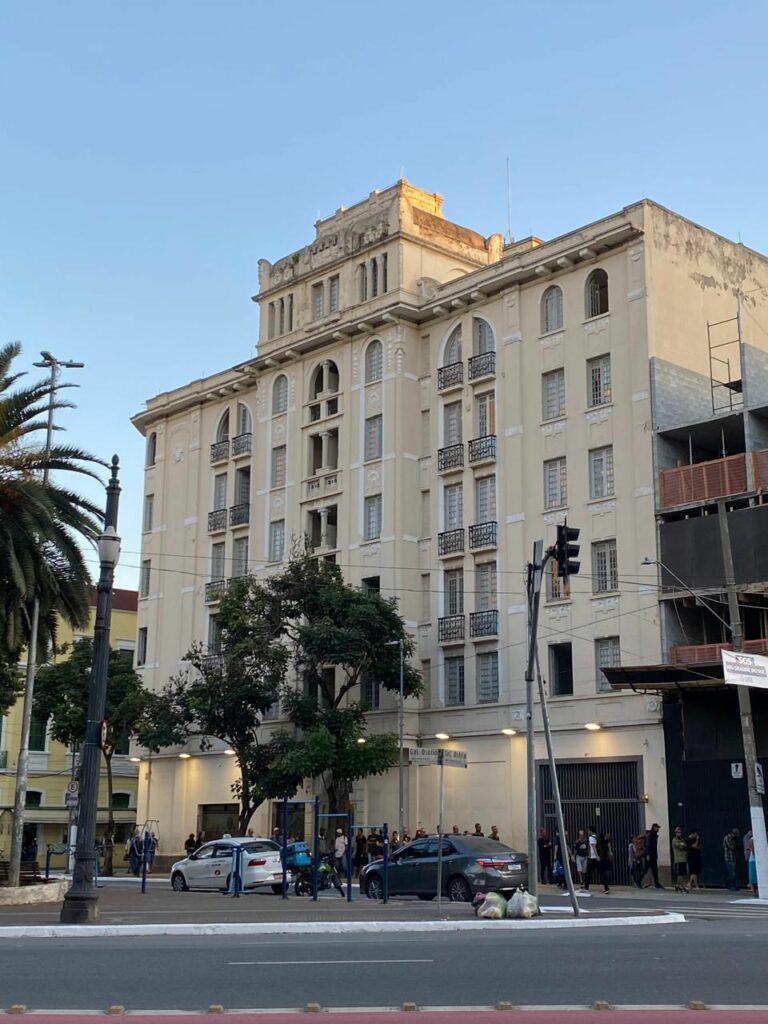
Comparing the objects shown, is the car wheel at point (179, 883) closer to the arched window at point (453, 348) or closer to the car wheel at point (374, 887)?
the car wheel at point (374, 887)

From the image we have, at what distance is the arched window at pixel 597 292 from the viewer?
43.0m

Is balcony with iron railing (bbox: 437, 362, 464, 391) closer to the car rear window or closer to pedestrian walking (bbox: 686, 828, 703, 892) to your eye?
pedestrian walking (bbox: 686, 828, 703, 892)

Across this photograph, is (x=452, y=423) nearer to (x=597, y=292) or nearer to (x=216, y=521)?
(x=597, y=292)

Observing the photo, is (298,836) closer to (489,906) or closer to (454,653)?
(454,653)

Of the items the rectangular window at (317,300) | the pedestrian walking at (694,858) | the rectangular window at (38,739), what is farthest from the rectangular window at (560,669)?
the rectangular window at (38,739)

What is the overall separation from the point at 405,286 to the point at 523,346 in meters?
6.15

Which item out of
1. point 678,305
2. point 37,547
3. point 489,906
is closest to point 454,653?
point 678,305

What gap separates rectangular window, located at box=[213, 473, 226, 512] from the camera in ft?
181

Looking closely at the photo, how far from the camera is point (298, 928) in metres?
19.4

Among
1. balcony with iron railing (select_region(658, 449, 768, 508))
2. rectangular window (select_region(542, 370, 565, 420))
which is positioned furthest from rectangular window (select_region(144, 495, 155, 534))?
balcony with iron railing (select_region(658, 449, 768, 508))

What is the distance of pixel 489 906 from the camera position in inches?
845

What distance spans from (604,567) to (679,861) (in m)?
9.74

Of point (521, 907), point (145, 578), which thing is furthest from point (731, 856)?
point (145, 578)

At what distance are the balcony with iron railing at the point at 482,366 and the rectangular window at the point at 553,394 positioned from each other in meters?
2.23
